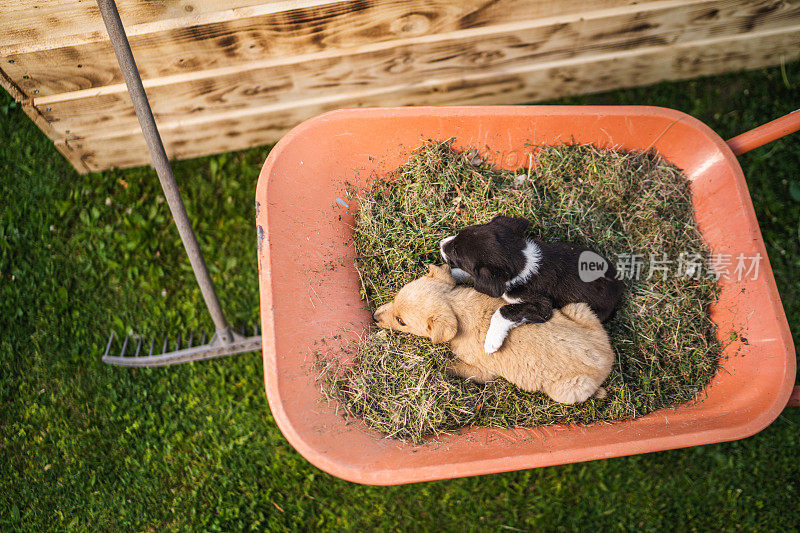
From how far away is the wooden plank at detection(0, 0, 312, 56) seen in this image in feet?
10.3

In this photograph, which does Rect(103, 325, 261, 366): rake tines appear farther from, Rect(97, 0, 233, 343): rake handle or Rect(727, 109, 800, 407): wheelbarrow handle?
Rect(727, 109, 800, 407): wheelbarrow handle

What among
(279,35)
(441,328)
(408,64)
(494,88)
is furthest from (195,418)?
(494,88)

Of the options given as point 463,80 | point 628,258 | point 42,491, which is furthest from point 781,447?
point 42,491

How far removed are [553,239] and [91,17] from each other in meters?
3.62

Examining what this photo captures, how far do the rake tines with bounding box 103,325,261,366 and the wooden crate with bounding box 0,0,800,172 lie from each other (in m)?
1.85

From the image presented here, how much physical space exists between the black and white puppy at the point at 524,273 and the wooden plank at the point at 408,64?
67.8 inches

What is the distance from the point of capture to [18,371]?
4367 mm

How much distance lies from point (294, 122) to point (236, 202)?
100 centimetres

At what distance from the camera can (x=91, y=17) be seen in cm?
323

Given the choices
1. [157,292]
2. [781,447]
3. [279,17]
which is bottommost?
[781,447]

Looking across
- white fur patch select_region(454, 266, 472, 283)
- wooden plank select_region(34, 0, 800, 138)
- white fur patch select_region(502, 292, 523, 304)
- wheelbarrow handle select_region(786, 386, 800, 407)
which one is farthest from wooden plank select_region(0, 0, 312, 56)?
wheelbarrow handle select_region(786, 386, 800, 407)

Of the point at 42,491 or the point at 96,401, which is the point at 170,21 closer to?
the point at 96,401

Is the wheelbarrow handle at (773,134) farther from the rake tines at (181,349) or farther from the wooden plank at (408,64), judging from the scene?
the rake tines at (181,349)

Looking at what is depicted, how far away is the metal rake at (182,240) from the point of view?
2.59 meters
